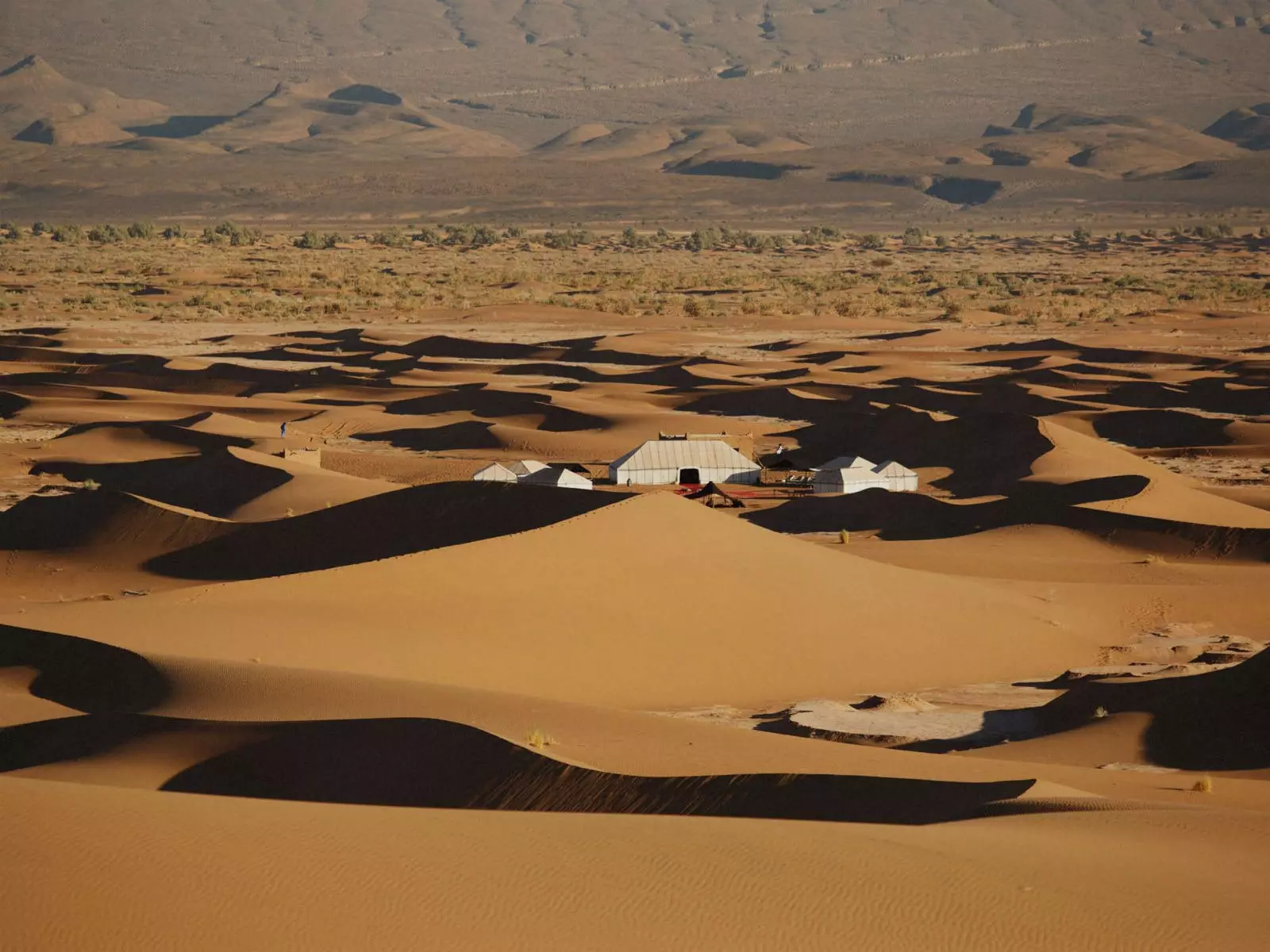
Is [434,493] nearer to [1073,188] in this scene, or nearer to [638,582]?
[638,582]

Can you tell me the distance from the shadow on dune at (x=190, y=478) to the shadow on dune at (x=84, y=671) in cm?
1232

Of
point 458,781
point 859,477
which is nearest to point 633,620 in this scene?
point 458,781

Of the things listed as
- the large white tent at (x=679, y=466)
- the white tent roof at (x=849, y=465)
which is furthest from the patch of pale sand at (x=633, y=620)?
the large white tent at (x=679, y=466)

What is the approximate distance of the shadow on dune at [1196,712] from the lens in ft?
47.1

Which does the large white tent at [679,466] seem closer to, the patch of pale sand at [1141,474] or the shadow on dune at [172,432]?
the patch of pale sand at [1141,474]

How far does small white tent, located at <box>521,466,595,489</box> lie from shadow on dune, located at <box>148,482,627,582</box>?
515cm

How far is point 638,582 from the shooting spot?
19.9 metres

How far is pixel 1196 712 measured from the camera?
1503 centimetres

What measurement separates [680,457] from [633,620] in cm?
1373

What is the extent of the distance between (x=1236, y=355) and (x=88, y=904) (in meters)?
48.3

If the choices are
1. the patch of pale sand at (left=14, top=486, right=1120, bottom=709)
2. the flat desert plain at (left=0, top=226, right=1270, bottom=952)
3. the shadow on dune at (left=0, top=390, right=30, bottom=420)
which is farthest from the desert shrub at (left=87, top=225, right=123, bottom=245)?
the patch of pale sand at (left=14, top=486, right=1120, bottom=709)

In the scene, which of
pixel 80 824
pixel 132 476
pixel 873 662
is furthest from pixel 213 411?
pixel 80 824

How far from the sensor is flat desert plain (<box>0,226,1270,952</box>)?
330 inches

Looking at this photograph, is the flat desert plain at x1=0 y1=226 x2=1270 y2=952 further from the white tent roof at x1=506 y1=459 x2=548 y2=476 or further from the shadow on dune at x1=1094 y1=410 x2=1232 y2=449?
the white tent roof at x1=506 y1=459 x2=548 y2=476
